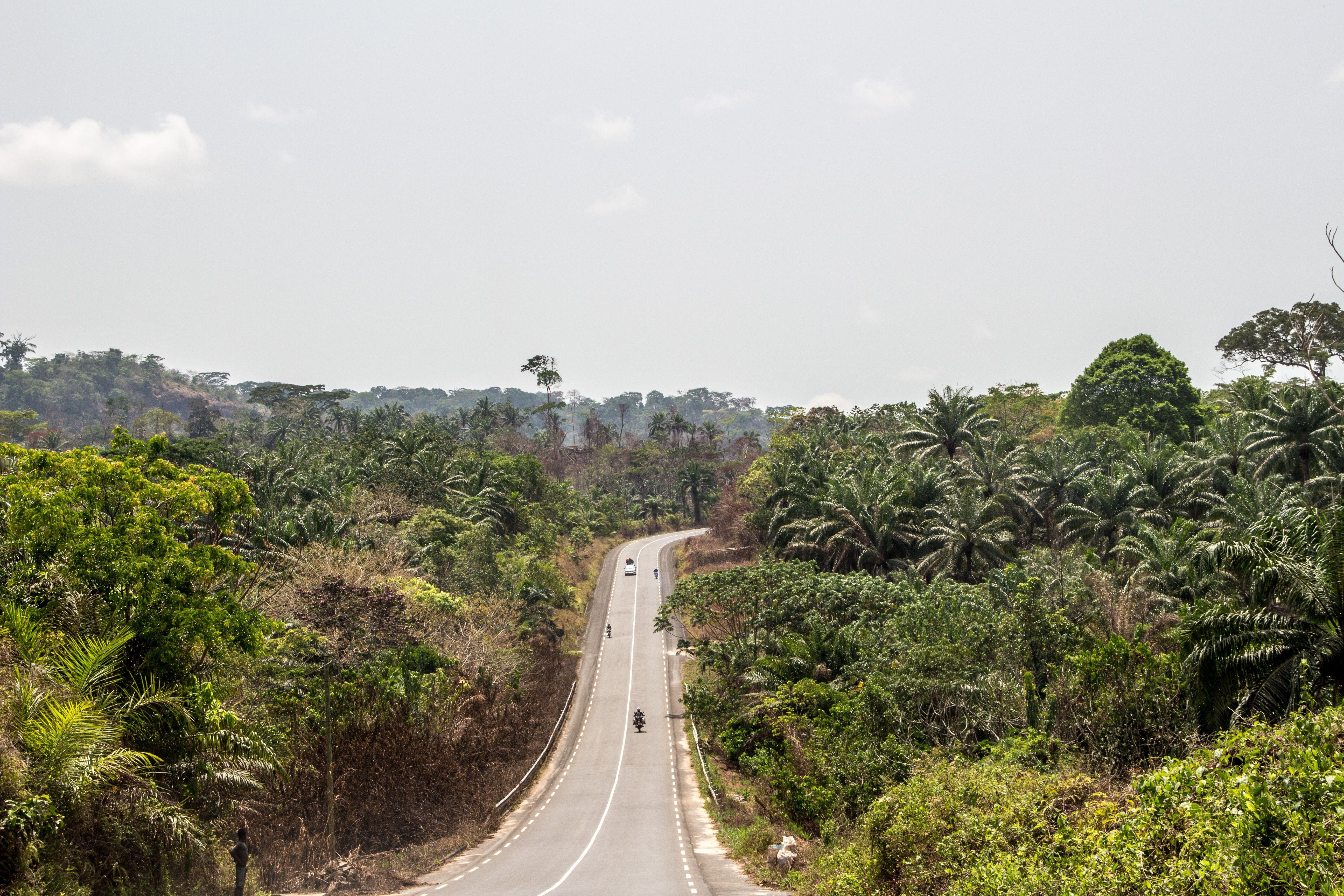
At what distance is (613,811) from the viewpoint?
32125 mm

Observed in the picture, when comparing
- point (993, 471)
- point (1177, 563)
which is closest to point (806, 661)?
point (1177, 563)

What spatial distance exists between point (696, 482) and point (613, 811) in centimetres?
7665

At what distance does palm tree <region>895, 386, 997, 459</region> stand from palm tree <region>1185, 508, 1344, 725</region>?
38545mm

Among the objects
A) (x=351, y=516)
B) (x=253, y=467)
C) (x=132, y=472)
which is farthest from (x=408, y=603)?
(x=253, y=467)

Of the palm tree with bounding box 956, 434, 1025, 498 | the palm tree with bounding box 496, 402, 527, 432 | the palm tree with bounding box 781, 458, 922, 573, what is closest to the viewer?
the palm tree with bounding box 781, 458, 922, 573

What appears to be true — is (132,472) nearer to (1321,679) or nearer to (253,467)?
(1321,679)

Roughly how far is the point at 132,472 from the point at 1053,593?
29.8 metres

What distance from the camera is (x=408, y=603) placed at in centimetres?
3219

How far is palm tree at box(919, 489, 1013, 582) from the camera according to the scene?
44812mm

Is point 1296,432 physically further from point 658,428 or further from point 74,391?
point 74,391

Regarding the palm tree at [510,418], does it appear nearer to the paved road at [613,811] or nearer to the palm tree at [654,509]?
the palm tree at [654,509]

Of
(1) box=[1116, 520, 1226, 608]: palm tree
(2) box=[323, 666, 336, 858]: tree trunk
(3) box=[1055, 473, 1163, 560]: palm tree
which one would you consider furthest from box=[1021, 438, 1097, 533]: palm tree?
(2) box=[323, 666, 336, 858]: tree trunk

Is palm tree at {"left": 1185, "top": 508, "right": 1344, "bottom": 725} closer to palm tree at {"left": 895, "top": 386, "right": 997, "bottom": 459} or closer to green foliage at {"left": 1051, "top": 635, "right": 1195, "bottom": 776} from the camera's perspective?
green foliage at {"left": 1051, "top": 635, "right": 1195, "bottom": 776}

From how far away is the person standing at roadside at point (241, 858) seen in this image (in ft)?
53.3
